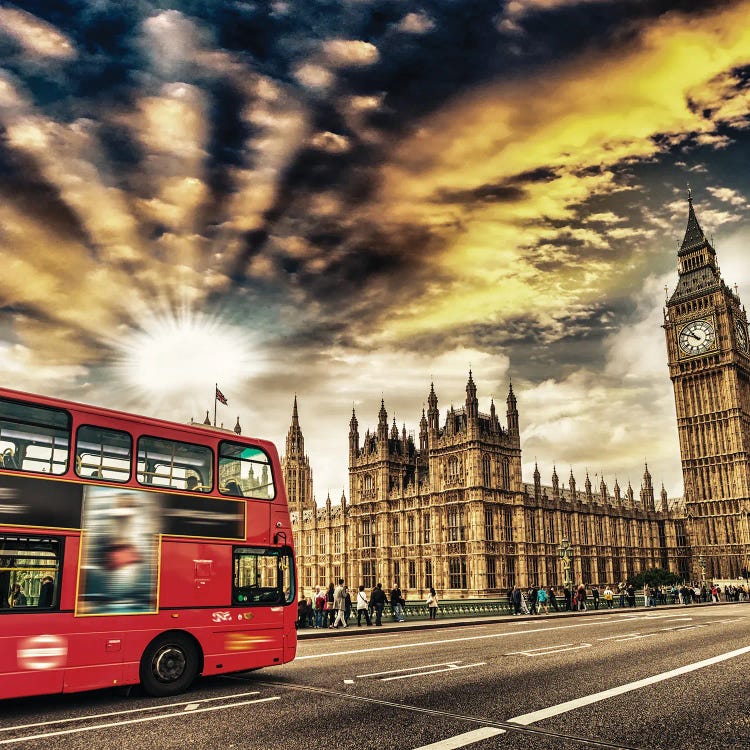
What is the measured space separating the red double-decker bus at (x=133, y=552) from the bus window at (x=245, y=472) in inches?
0.9

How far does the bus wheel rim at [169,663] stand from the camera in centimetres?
1162

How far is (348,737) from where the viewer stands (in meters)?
8.39

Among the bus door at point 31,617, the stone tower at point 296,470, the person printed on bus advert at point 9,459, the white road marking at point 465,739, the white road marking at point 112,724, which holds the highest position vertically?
the stone tower at point 296,470

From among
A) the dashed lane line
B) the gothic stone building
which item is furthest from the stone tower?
the dashed lane line

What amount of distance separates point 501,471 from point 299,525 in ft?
106

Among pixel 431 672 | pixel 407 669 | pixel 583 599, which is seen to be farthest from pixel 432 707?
pixel 583 599

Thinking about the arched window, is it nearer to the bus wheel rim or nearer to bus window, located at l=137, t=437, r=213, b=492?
bus window, located at l=137, t=437, r=213, b=492

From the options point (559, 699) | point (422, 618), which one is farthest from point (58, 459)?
point (422, 618)

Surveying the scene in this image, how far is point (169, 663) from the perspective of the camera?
11.8 m

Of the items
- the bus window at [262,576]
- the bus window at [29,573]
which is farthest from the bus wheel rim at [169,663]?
the bus window at [29,573]

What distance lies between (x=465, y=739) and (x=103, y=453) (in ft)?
24.0

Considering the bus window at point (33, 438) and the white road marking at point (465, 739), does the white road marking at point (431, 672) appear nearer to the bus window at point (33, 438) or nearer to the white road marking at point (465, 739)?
the white road marking at point (465, 739)

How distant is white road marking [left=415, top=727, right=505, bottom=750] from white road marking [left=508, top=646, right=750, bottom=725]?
656 mm

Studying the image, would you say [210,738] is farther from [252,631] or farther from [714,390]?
[714,390]
